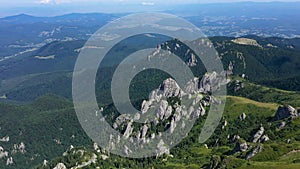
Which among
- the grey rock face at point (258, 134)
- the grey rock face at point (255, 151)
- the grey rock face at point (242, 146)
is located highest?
the grey rock face at point (255, 151)

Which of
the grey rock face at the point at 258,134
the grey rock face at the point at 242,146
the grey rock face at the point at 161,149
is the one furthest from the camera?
the grey rock face at the point at 161,149

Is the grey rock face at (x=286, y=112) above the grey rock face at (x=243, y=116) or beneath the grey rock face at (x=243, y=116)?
above

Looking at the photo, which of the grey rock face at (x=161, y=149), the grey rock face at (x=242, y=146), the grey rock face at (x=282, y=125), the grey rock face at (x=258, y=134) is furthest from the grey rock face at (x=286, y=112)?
the grey rock face at (x=161, y=149)

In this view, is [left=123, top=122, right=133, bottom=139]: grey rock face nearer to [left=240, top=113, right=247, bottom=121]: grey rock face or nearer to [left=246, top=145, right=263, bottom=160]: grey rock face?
[left=240, top=113, right=247, bottom=121]: grey rock face

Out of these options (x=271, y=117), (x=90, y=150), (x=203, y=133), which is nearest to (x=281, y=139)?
(x=271, y=117)

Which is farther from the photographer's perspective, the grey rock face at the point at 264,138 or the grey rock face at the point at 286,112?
the grey rock face at the point at 286,112

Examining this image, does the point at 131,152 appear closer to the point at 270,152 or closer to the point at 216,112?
the point at 216,112

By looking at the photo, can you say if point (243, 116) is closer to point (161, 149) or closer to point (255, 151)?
point (161, 149)

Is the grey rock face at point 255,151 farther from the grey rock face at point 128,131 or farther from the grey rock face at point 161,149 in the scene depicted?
the grey rock face at point 128,131

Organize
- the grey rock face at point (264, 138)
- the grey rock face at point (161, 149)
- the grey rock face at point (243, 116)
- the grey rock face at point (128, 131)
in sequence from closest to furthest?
1. the grey rock face at point (264, 138)
2. the grey rock face at point (161, 149)
3. the grey rock face at point (128, 131)
4. the grey rock face at point (243, 116)

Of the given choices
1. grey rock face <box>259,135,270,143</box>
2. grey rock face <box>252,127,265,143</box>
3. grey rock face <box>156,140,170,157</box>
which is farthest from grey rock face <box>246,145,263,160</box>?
grey rock face <box>156,140,170,157</box>

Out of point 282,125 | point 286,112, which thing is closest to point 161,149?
point 282,125
